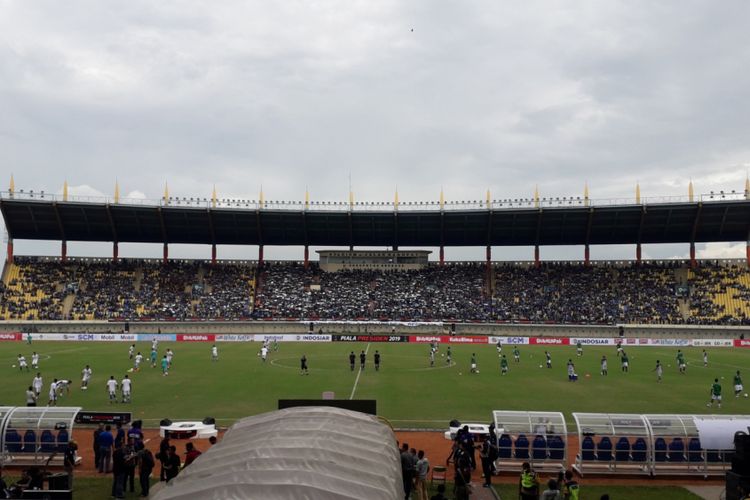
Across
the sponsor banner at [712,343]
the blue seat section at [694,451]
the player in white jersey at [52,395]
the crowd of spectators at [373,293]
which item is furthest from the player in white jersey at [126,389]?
the sponsor banner at [712,343]

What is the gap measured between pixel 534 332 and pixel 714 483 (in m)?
53.2

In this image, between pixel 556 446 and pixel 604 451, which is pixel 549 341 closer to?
pixel 604 451

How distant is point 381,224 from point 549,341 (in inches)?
1245

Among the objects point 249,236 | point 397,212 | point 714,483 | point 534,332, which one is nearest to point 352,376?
point 714,483

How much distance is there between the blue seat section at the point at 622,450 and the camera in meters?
18.4

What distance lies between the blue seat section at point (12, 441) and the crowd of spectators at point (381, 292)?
191 ft

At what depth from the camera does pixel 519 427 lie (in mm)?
18672

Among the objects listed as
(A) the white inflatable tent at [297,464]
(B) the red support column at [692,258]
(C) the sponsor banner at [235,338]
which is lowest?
(C) the sponsor banner at [235,338]

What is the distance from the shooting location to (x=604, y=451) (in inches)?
728

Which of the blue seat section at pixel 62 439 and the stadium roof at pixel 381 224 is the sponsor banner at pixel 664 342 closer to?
the stadium roof at pixel 381 224

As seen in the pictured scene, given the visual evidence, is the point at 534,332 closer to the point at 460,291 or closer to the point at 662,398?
the point at 460,291

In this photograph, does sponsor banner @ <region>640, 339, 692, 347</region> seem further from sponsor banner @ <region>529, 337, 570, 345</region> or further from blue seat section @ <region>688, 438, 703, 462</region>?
blue seat section @ <region>688, 438, 703, 462</region>

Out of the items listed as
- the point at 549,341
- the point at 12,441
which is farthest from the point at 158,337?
the point at 12,441

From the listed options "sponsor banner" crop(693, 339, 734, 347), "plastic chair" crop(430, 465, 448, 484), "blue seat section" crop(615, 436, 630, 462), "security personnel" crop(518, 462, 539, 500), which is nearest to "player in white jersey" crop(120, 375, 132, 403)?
"plastic chair" crop(430, 465, 448, 484)
